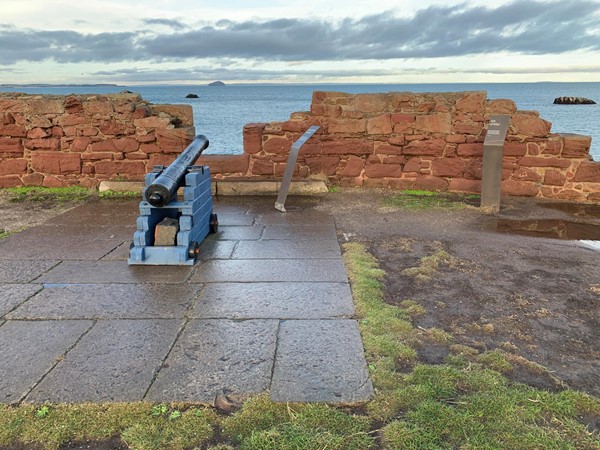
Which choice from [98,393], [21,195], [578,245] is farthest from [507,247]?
[21,195]

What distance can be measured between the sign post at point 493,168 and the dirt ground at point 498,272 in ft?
0.74

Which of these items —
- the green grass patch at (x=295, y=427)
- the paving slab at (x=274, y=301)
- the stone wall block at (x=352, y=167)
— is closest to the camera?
the green grass patch at (x=295, y=427)

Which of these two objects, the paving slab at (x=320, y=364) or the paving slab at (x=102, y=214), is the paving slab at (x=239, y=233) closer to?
the paving slab at (x=102, y=214)

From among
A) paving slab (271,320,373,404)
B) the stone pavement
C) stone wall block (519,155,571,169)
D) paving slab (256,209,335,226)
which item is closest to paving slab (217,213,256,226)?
paving slab (256,209,335,226)

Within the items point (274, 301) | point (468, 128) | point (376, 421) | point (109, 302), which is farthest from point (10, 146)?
point (376, 421)

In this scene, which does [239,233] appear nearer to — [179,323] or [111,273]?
[111,273]

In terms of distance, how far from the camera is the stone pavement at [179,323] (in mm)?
2896

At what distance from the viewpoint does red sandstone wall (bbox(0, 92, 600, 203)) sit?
825 cm

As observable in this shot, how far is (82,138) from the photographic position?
8734 millimetres

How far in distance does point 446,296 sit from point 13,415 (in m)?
3.08

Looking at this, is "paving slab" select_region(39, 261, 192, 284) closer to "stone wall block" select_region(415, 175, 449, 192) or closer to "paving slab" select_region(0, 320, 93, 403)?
"paving slab" select_region(0, 320, 93, 403)

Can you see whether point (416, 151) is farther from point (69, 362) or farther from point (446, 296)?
point (69, 362)

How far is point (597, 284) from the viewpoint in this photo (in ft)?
14.4

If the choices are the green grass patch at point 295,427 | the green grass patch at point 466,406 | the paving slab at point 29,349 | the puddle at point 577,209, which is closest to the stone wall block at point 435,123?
the puddle at point 577,209
